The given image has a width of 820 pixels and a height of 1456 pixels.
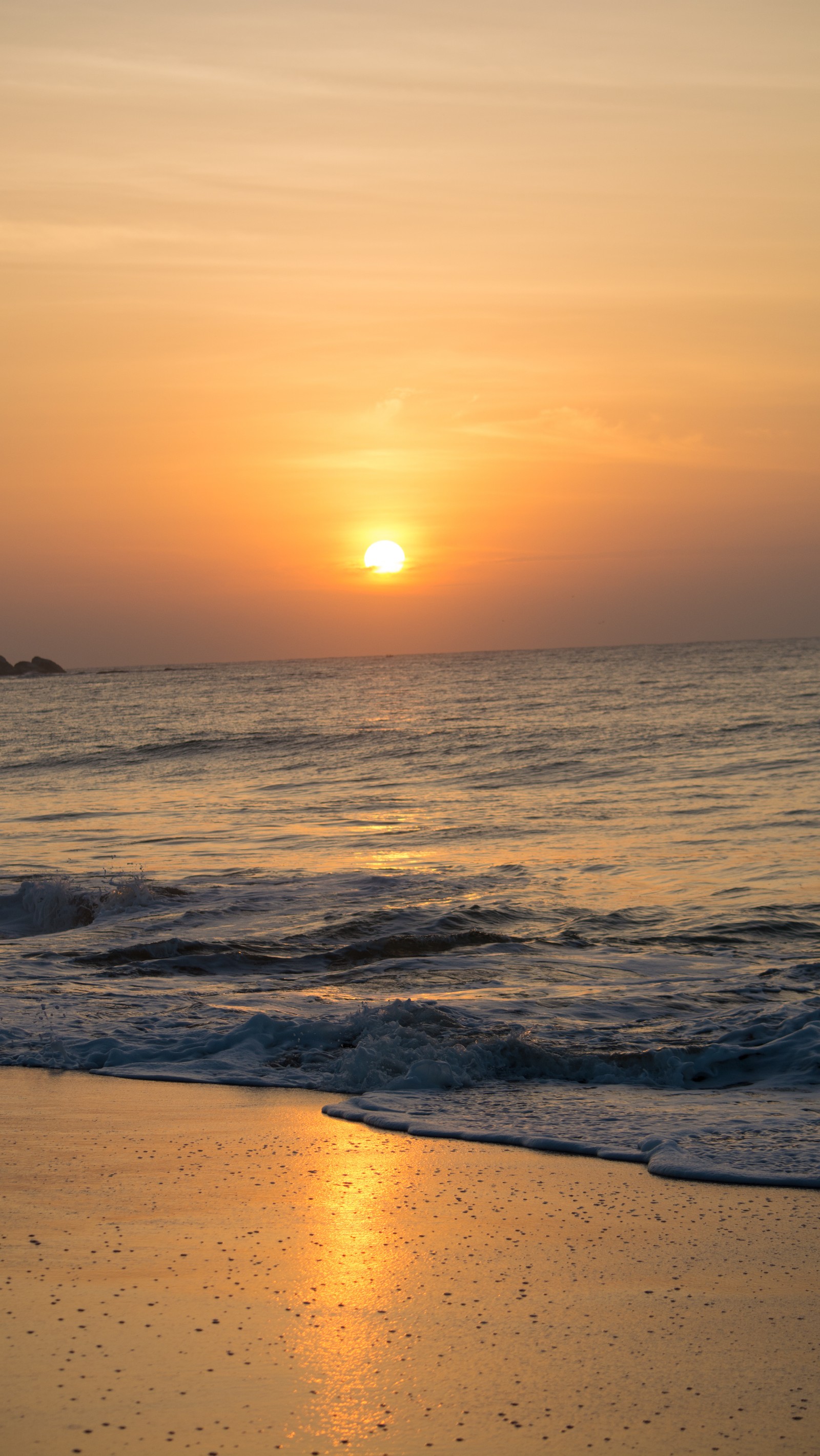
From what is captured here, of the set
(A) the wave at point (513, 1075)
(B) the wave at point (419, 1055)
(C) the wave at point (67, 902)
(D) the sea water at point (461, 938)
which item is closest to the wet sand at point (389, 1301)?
(A) the wave at point (513, 1075)

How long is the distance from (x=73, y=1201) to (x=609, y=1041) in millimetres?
4030

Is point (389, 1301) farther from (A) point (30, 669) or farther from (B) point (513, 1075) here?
(A) point (30, 669)

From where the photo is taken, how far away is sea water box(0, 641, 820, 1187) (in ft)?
21.8

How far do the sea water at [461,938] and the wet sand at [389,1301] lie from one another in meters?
0.71

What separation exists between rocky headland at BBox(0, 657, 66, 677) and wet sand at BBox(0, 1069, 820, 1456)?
546 ft

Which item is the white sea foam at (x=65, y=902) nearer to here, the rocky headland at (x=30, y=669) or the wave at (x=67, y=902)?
the wave at (x=67, y=902)

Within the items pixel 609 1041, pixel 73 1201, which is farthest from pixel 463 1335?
pixel 609 1041

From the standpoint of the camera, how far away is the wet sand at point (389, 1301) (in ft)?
9.91

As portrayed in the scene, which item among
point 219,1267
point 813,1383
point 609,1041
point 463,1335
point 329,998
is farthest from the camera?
point 329,998

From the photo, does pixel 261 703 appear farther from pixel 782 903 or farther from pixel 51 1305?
pixel 51 1305

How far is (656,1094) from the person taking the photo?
6602 millimetres

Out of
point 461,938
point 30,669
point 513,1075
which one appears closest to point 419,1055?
point 513,1075

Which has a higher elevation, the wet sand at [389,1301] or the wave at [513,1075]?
the wet sand at [389,1301]

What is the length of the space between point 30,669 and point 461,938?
169 m
